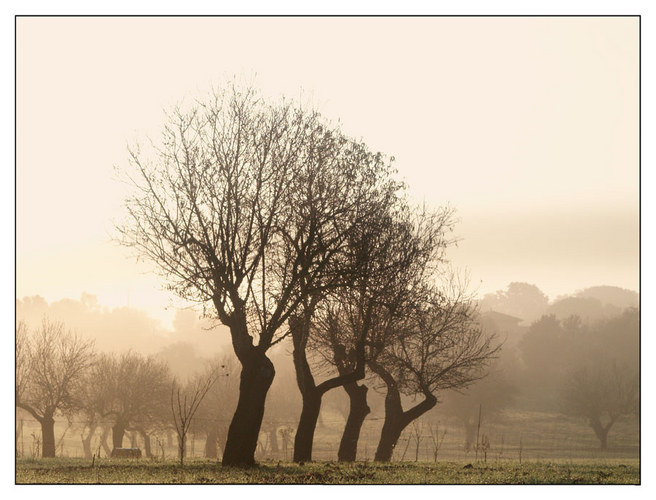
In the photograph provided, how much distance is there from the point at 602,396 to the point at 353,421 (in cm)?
7546

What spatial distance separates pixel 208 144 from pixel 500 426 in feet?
320

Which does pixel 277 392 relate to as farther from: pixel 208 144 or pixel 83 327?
pixel 83 327

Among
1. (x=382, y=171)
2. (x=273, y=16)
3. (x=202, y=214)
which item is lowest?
(x=202, y=214)

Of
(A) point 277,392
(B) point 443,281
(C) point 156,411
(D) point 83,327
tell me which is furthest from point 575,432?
(D) point 83,327

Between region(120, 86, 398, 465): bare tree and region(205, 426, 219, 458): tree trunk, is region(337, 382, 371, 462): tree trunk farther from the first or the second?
region(205, 426, 219, 458): tree trunk

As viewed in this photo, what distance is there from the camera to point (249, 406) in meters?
26.7

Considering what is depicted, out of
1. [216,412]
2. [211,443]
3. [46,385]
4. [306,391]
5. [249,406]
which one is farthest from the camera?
[216,412]

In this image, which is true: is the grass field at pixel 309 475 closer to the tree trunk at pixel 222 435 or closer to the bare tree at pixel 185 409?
the bare tree at pixel 185 409

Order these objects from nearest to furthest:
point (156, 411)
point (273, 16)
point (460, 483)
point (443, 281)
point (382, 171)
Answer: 1. point (460, 483)
2. point (273, 16)
3. point (382, 171)
4. point (443, 281)
5. point (156, 411)

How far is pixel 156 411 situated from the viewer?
83.8m

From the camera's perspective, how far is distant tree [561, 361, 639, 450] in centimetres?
10219

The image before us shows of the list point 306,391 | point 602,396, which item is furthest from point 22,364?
point 602,396

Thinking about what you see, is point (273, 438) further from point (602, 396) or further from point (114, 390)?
point (602, 396)

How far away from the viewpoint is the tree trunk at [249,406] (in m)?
26.5
